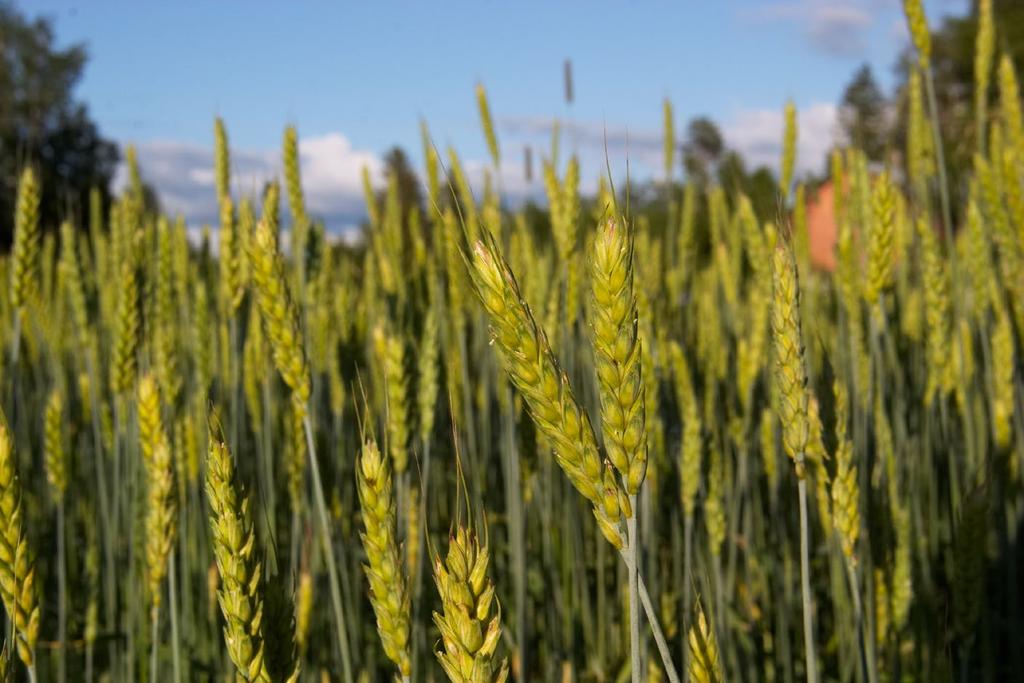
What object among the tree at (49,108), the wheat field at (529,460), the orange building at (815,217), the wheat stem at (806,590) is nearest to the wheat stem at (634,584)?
the wheat field at (529,460)

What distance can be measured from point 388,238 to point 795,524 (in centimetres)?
113

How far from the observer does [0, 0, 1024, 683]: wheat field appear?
0.68 meters

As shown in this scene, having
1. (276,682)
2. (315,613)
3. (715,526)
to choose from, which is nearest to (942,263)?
(715,526)

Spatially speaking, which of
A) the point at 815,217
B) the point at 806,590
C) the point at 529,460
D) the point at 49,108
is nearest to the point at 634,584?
the point at 806,590

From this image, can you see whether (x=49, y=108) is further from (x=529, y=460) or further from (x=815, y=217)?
(x=529, y=460)

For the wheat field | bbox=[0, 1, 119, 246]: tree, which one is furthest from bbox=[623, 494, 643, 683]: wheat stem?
bbox=[0, 1, 119, 246]: tree

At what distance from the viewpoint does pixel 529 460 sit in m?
1.51

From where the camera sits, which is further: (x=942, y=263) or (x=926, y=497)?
(x=926, y=497)

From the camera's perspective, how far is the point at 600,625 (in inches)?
60.8

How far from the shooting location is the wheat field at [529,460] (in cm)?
68

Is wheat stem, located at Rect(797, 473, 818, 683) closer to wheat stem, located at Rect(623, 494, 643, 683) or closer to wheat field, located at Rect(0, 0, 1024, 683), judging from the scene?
wheat field, located at Rect(0, 0, 1024, 683)

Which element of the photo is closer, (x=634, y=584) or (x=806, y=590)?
(x=634, y=584)

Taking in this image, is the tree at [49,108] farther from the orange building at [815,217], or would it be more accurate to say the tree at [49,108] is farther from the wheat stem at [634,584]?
the wheat stem at [634,584]

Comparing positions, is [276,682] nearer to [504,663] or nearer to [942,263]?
[504,663]
